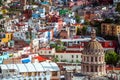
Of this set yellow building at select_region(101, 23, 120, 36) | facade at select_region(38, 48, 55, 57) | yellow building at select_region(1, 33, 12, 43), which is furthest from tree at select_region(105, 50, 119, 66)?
yellow building at select_region(101, 23, 120, 36)

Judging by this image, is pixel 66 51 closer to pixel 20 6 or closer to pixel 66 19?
pixel 66 19

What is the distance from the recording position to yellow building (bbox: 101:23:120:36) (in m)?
56.6

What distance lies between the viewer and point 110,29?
189 feet

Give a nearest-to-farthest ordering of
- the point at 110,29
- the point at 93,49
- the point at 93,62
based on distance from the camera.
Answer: the point at 93,62
the point at 93,49
the point at 110,29

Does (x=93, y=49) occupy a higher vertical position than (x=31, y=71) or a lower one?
higher

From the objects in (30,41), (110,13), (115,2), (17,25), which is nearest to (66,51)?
(30,41)

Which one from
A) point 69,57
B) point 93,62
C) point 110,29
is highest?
point 93,62

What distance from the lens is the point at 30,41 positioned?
49938 millimetres

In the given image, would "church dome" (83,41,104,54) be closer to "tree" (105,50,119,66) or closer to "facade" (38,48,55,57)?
"tree" (105,50,119,66)

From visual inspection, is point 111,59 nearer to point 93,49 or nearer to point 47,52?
point 47,52

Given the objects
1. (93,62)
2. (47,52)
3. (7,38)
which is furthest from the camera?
(7,38)

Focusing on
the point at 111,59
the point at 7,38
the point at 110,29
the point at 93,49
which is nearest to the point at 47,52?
the point at 111,59

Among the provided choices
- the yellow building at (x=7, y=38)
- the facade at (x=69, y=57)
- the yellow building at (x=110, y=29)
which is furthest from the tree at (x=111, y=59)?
the yellow building at (x=110, y=29)

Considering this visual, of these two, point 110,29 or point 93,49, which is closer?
point 93,49
